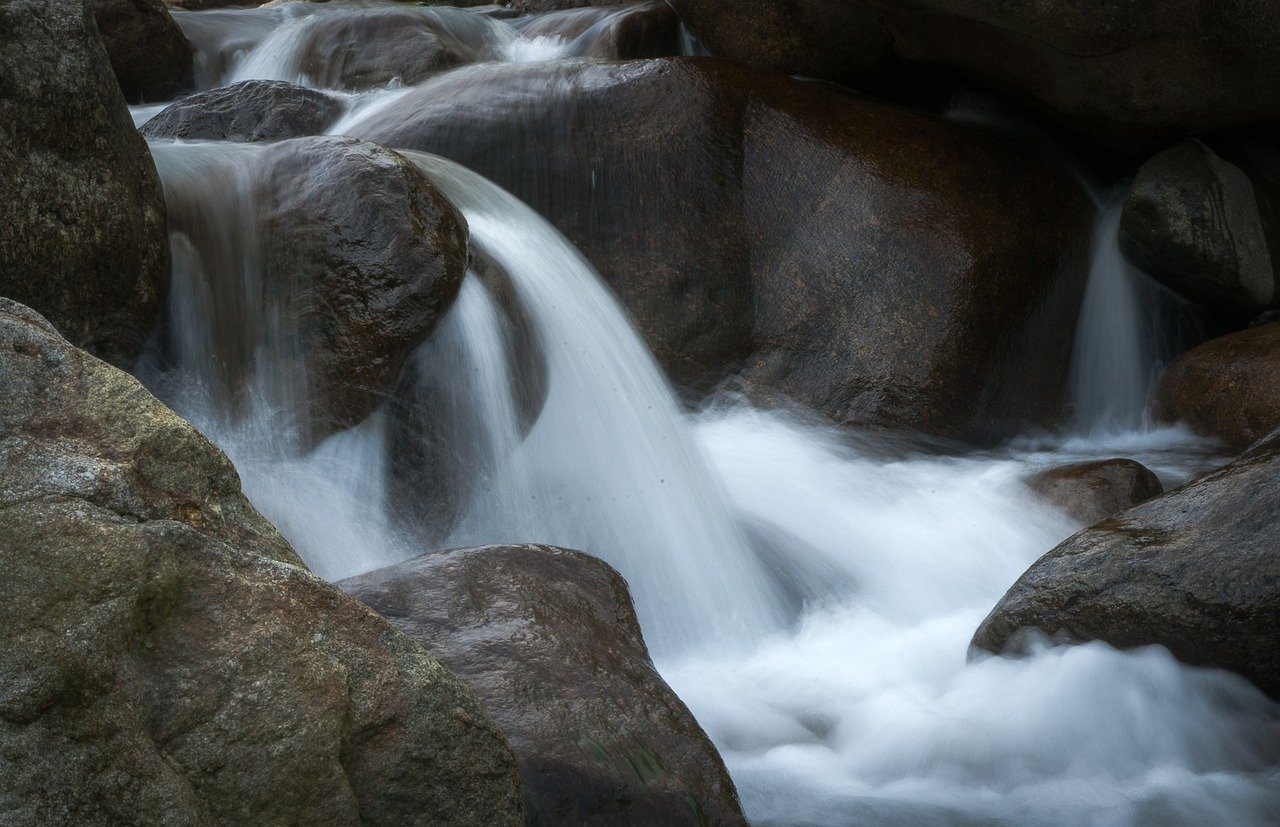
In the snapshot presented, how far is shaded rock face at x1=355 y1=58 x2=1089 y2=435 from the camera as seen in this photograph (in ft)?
21.4

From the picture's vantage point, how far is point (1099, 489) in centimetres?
529

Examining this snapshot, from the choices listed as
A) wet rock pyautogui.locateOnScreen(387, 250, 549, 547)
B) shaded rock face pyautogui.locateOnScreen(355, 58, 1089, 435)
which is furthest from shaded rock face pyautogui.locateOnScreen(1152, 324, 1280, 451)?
wet rock pyautogui.locateOnScreen(387, 250, 549, 547)

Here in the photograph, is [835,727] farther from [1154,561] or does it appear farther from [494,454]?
[494,454]

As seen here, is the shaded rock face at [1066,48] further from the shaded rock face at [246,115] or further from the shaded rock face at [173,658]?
the shaded rock face at [173,658]

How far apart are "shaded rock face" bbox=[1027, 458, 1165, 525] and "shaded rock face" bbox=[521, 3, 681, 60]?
4441 mm

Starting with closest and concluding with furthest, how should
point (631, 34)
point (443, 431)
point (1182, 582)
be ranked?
point (1182, 582)
point (443, 431)
point (631, 34)

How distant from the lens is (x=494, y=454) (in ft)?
16.1

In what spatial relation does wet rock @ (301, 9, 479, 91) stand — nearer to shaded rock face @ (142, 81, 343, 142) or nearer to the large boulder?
shaded rock face @ (142, 81, 343, 142)

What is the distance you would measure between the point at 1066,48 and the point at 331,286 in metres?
4.31

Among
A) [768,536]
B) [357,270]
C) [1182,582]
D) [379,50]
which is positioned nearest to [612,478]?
[768,536]

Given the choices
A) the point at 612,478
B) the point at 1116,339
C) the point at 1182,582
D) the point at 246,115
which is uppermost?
Answer: the point at 246,115

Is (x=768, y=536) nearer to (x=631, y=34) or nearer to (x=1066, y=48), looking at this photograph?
(x=1066, y=48)

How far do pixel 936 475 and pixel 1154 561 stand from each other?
220 centimetres

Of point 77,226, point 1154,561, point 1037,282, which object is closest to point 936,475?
point 1037,282
